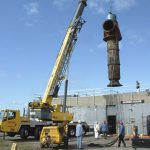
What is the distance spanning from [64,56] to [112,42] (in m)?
13.4

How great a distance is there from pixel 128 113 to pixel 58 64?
8.97 metres

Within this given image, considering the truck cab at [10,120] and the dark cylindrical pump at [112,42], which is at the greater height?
the dark cylindrical pump at [112,42]

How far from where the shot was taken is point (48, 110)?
3447cm

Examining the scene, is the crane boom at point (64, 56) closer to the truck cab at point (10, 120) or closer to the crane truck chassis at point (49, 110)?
the crane truck chassis at point (49, 110)

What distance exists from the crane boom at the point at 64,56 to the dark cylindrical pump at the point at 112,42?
38.9ft

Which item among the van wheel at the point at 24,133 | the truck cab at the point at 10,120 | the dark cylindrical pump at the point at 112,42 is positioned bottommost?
the van wheel at the point at 24,133

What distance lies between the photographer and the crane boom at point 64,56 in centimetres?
3450

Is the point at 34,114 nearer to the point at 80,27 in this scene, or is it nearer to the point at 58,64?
the point at 58,64

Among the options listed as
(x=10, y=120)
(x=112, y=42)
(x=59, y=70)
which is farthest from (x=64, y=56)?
(x=112, y=42)

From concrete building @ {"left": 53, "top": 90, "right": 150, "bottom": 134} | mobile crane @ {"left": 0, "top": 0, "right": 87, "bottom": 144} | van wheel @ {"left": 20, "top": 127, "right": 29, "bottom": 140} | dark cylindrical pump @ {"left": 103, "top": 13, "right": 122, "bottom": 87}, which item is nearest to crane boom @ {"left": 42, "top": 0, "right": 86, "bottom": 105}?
mobile crane @ {"left": 0, "top": 0, "right": 87, "bottom": 144}

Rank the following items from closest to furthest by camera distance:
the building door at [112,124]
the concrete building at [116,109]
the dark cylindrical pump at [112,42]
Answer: the dark cylindrical pump at [112,42]
the concrete building at [116,109]
the building door at [112,124]

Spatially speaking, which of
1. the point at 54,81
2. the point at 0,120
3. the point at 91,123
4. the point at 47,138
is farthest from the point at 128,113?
the point at 47,138

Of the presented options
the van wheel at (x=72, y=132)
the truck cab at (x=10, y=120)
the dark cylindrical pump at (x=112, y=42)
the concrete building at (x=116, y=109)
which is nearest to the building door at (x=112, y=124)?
the concrete building at (x=116, y=109)

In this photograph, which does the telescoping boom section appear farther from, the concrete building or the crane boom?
the concrete building
